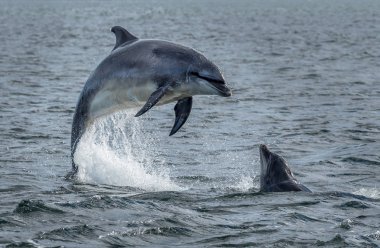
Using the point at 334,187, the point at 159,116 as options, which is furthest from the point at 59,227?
the point at 159,116

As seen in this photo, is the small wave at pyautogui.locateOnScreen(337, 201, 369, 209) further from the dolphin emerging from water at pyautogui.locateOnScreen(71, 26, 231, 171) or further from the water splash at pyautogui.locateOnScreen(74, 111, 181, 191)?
the water splash at pyautogui.locateOnScreen(74, 111, 181, 191)

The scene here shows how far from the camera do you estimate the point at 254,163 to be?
2005 centimetres

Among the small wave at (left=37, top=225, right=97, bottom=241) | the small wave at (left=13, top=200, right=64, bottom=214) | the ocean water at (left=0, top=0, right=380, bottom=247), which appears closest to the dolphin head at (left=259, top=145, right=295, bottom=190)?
the ocean water at (left=0, top=0, right=380, bottom=247)

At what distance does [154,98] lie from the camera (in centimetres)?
1429

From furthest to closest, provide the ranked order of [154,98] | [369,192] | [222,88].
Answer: [369,192]
[154,98]
[222,88]

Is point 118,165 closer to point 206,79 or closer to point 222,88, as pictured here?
point 206,79

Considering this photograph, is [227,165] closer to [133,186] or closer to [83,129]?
[133,186]

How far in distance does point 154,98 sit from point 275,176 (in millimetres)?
2940

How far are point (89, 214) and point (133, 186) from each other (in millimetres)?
3055

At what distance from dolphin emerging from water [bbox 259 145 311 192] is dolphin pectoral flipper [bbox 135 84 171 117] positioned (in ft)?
9.00

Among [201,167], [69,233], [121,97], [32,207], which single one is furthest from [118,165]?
[69,233]

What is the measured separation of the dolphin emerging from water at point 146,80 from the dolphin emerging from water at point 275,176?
2.20m

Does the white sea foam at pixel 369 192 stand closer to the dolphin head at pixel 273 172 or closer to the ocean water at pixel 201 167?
the ocean water at pixel 201 167

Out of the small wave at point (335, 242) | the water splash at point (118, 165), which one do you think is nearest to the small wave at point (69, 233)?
the small wave at point (335, 242)
